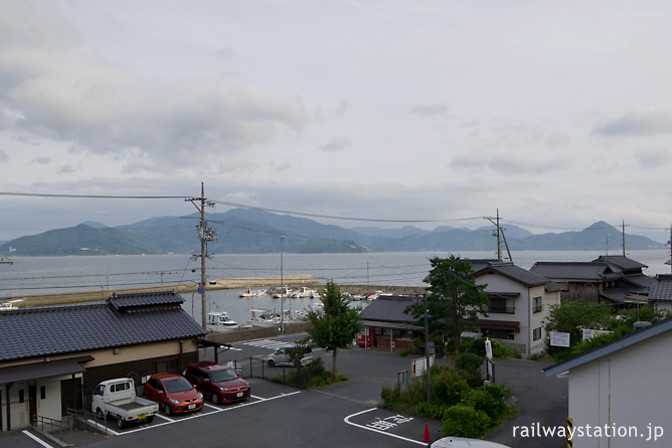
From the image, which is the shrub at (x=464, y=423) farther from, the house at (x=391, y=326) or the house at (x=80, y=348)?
the house at (x=391, y=326)

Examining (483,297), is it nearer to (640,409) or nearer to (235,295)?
(640,409)

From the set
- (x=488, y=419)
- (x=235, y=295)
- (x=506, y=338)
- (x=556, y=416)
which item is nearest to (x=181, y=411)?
(x=488, y=419)

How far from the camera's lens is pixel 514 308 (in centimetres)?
3534

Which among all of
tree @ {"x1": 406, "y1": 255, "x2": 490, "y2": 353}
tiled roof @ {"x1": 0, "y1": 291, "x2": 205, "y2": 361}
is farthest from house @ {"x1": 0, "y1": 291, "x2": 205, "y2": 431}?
tree @ {"x1": 406, "y1": 255, "x2": 490, "y2": 353}

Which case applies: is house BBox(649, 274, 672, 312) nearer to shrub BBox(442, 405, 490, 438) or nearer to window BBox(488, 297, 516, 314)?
window BBox(488, 297, 516, 314)

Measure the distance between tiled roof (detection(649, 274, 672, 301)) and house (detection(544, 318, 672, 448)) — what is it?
24957mm

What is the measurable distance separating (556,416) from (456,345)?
13.5m

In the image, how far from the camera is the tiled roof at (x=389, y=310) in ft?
120

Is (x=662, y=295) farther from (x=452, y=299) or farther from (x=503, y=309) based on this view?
(x=452, y=299)

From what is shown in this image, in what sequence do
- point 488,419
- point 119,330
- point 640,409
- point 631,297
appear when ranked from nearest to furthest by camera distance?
point 640,409 < point 488,419 < point 119,330 < point 631,297

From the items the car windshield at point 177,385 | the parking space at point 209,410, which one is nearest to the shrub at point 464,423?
the parking space at point 209,410

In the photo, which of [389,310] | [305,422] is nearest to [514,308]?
[389,310]

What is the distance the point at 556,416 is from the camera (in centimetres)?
1795

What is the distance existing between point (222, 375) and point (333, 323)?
21.0ft
